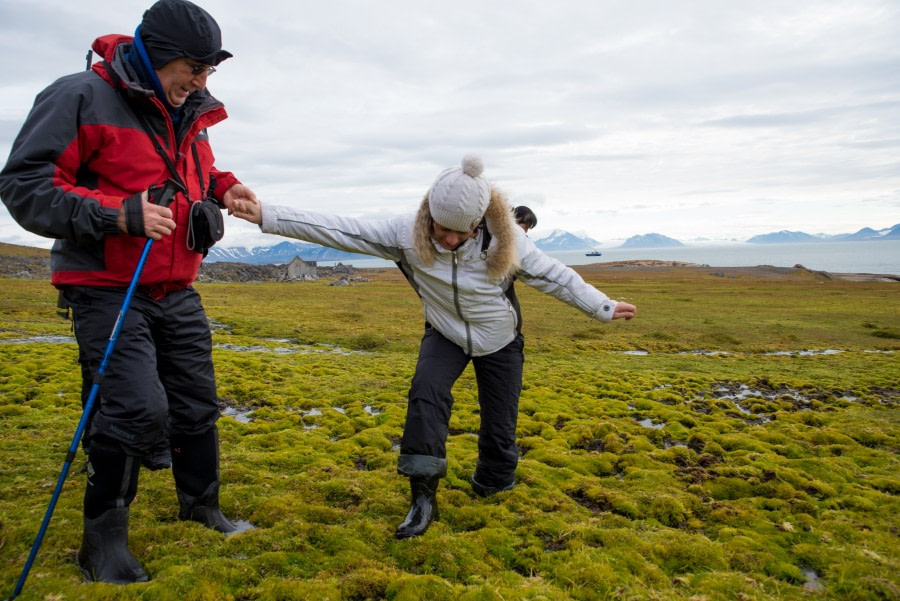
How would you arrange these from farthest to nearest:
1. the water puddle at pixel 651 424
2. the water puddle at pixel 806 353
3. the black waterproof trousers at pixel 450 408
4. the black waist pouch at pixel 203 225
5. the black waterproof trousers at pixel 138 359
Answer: the water puddle at pixel 806 353 → the water puddle at pixel 651 424 → the black waterproof trousers at pixel 450 408 → the black waist pouch at pixel 203 225 → the black waterproof trousers at pixel 138 359

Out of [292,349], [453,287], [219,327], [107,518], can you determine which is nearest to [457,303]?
[453,287]

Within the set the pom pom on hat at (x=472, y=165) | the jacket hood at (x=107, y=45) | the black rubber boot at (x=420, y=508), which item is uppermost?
the jacket hood at (x=107, y=45)

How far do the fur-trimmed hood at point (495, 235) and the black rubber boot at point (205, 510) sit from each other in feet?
9.50

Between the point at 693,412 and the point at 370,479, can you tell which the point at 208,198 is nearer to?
the point at 370,479

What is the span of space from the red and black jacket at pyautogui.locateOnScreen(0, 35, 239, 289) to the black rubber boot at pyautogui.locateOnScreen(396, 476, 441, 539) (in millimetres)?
2756

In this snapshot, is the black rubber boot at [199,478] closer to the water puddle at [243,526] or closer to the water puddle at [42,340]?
the water puddle at [243,526]

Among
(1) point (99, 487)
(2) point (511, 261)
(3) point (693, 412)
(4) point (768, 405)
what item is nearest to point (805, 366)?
(4) point (768, 405)

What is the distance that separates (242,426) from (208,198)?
4.90 metres

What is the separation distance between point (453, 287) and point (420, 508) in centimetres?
211

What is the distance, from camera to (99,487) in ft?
12.8

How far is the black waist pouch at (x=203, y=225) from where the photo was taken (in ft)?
13.9

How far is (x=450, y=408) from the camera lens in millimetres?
5148

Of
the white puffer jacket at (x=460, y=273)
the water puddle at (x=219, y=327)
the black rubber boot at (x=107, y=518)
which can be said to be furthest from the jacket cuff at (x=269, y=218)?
the water puddle at (x=219, y=327)

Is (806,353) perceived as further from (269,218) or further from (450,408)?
(269,218)
